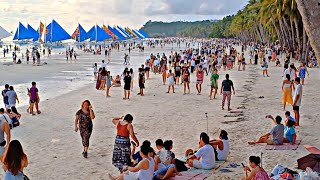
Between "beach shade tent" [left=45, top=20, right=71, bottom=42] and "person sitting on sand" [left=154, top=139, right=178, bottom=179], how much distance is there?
66.7 metres

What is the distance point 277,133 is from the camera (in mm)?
10367

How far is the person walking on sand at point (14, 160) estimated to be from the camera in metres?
5.73

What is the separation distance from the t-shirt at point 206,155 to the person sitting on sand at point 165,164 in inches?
25.2

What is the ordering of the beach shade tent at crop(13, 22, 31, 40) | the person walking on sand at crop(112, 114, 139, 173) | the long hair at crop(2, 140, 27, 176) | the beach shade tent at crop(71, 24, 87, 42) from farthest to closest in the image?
the beach shade tent at crop(71, 24, 87, 42) → the beach shade tent at crop(13, 22, 31, 40) → the person walking on sand at crop(112, 114, 139, 173) → the long hair at crop(2, 140, 27, 176)

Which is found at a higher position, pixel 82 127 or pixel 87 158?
pixel 82 127

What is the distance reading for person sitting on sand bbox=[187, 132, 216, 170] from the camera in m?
8.64

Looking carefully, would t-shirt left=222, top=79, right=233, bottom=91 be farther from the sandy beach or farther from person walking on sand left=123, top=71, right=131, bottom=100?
person walking on sand left=123, top=71, right=131, bottom=100

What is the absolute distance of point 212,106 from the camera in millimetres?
17156

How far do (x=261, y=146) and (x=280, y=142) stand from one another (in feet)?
1.49

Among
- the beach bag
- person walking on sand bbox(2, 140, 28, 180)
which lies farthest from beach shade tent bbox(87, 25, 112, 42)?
person walking on sand bbox(2, 140, 28, 180)

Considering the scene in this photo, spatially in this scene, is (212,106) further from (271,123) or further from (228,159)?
(228,159)

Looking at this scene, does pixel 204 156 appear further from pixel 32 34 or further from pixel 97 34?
pixel 97 34

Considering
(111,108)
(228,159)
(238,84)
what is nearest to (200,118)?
(111,108)

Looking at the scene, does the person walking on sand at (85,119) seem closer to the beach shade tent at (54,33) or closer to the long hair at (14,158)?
the long hair at (14,158)
